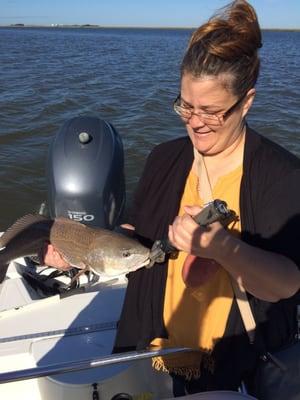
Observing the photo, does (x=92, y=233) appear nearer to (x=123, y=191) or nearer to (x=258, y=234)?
(x=258, y=234)

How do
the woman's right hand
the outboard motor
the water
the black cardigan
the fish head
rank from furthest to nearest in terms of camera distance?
the water < the outboard motor < the woman's right hand < the fish head < the black cardigan

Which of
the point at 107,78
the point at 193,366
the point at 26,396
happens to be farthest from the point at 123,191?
the point at 107,78

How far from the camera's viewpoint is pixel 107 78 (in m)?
18.4

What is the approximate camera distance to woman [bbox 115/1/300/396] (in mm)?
1652

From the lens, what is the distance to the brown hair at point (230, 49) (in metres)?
1.75

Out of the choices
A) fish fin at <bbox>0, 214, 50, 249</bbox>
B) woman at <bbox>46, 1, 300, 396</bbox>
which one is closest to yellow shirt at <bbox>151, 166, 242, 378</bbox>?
woman at <bbox>46, 1, 300, 396</bbox>

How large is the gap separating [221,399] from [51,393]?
4.34 feet

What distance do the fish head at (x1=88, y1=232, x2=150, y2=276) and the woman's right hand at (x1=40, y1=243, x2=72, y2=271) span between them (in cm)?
23

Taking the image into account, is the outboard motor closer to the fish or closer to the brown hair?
the fish

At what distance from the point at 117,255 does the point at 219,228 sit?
1017 mm

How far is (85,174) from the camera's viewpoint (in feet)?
13.3

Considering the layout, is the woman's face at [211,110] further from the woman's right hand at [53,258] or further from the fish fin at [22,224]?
the fish fin at [22,224]

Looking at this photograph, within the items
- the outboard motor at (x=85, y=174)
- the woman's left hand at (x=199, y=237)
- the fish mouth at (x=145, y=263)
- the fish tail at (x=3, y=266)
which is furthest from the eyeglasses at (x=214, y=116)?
the outboard motor at (x=85, y=174)

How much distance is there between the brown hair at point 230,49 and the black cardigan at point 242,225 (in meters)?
0.26
